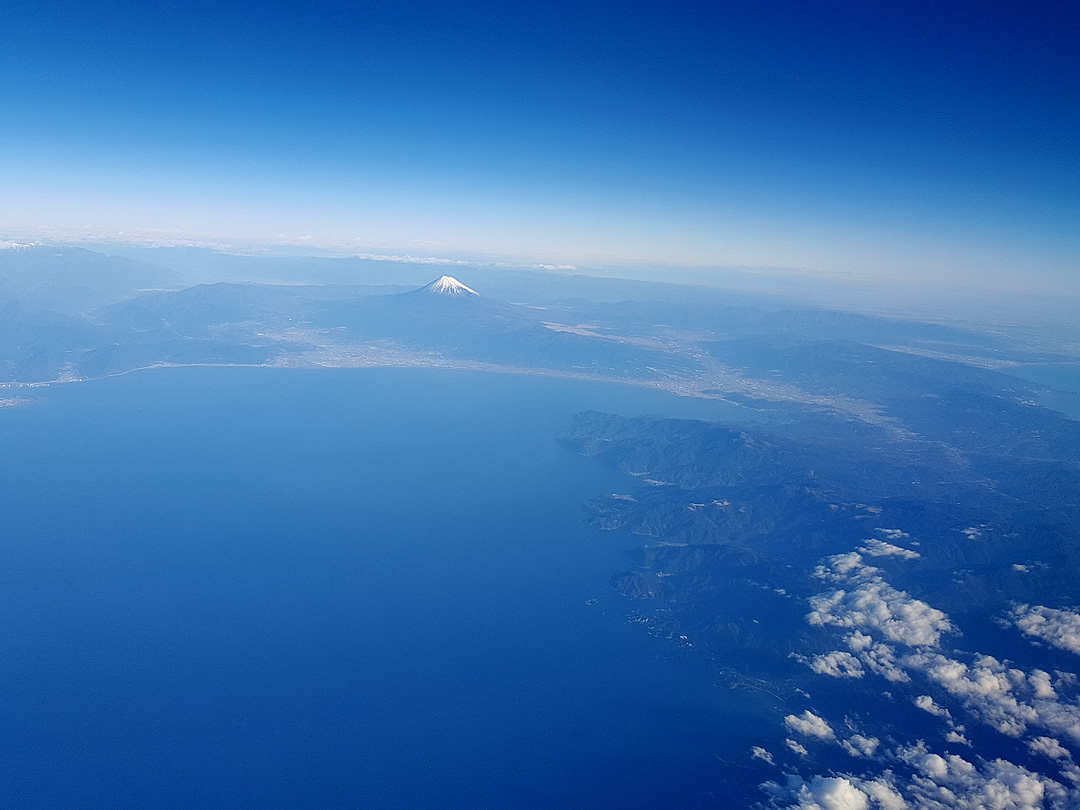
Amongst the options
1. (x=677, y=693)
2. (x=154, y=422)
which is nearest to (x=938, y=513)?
(x=677, y=693)

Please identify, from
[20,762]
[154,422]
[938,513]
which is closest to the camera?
[20,762]

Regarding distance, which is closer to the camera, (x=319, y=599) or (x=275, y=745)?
(x=275, y=745)

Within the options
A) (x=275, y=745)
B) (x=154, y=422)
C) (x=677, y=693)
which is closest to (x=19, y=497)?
(x=154, y=422)

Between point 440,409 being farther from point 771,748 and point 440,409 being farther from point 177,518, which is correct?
point 771,748

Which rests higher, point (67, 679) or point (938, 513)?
point (938, 513)

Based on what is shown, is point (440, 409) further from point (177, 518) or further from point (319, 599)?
point (319, 599)

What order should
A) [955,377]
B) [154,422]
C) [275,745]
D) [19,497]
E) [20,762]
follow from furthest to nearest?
[955,377] → [154,422] → [19,497] → [275,745] → [20,762]
